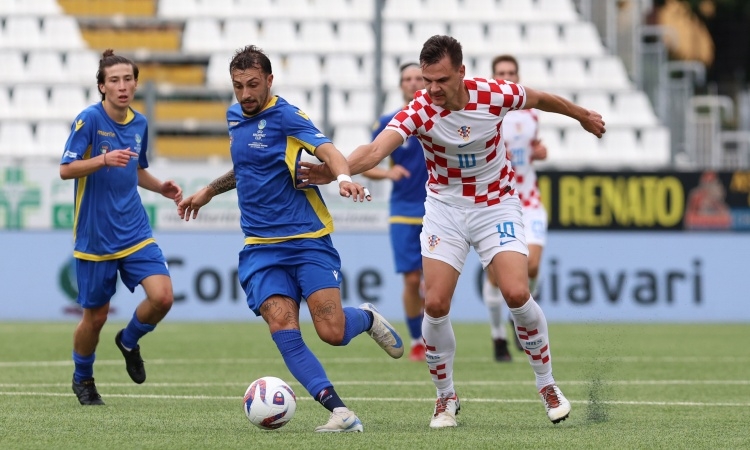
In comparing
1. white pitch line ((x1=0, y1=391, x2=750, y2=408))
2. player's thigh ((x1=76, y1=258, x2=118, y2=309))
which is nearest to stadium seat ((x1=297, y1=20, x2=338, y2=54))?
white pitch line ((x1=0, y1=391, x2=750, y2=408))

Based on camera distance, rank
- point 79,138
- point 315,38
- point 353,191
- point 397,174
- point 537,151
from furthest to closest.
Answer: point 315,38 < point 537,151 < point 397,174 < point 79,138 < point 353,191

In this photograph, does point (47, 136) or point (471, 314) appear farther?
point (47, 136)

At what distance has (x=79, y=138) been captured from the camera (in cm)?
856

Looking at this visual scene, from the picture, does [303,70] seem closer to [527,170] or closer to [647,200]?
[647,200]

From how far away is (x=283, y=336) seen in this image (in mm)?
7168

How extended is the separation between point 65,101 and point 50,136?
1104 mm

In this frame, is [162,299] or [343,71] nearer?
[162,299]

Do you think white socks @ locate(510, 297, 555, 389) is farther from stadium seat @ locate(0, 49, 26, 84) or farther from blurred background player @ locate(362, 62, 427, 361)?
stadium seat @ locate(0, 49, 26, 84)

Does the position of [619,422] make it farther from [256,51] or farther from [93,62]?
[93,62]

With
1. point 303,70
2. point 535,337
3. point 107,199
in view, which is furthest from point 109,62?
point 303,70

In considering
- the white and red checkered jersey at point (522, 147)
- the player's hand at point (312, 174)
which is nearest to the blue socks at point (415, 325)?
the white and red checkered jersey at point (522, 147)

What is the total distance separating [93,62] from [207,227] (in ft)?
19.2

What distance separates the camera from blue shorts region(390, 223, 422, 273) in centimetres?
1219

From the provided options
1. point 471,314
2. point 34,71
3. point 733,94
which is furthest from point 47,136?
point 733,94
